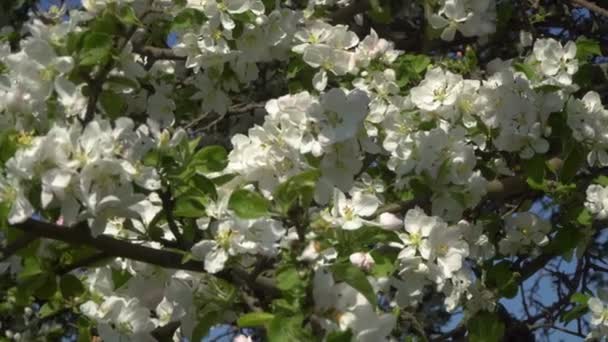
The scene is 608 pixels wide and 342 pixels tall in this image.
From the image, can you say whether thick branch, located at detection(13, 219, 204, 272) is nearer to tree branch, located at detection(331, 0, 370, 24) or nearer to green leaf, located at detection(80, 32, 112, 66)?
green leaf, located at detection(80, 32, 112, 66)

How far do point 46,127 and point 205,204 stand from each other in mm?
327

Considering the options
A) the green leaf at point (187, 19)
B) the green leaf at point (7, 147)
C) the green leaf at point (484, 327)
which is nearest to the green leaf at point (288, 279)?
the green leaf at point (7, 147)

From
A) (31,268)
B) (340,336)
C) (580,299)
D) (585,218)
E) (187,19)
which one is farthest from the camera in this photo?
(580,299)

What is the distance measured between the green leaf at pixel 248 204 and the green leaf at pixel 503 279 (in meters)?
1.06

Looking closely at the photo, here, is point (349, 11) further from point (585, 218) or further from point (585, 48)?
point (585, 218)

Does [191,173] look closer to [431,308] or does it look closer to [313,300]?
[313,300]

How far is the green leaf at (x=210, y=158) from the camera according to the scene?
192cm

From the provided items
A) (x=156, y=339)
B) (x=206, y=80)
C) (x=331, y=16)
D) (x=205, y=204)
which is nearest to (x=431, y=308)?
(x=331, y=16)

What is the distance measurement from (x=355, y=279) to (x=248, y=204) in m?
0.25

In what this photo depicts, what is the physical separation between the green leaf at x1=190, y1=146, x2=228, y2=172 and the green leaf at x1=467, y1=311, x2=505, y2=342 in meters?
1.05

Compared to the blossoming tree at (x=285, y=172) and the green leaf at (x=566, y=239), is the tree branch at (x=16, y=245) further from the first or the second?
the green leaf at (x=566, y=239)

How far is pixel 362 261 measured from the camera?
185 cm

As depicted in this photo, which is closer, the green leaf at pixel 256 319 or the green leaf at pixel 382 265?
the green leaf at pixel 256 319

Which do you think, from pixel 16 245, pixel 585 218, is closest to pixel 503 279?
pixel 585 218
